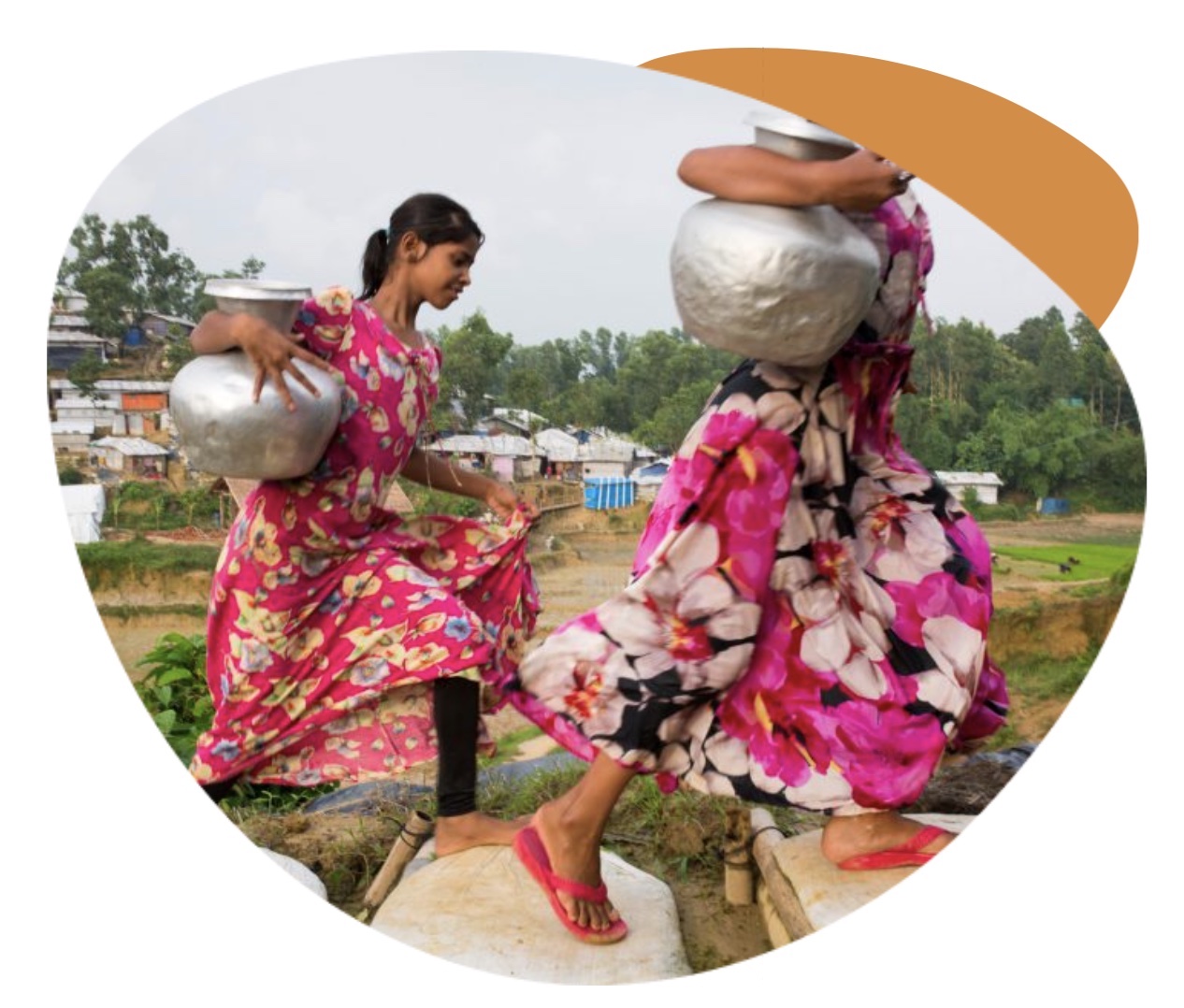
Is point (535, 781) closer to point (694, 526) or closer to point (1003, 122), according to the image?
point (694, 526)

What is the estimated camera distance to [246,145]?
3.92 metres

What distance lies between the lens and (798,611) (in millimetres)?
3662

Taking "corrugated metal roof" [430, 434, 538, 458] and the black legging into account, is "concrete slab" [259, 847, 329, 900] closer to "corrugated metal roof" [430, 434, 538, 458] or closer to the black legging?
the black legging

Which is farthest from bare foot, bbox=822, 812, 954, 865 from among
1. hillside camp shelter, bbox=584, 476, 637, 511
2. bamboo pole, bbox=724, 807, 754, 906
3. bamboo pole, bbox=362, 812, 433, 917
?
bamboo pole, bbox=362, 812, 433, 917

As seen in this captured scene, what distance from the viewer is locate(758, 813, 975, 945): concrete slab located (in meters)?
3.82

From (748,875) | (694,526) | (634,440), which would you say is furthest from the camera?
(748,875)

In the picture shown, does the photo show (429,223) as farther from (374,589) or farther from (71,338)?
(71,338)

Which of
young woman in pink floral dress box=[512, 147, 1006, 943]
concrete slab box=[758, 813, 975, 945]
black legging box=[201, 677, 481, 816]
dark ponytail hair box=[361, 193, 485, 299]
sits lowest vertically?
concrete slab box=[758, 813, 975, 945]

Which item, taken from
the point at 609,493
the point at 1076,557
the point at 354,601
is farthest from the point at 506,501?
the point at 1076,557

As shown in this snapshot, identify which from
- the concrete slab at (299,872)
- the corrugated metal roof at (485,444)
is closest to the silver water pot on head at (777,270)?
the corrugated metal roof at (485,444)

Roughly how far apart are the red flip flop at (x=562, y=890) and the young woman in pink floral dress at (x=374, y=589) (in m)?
0.15

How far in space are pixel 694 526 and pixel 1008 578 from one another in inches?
32.8

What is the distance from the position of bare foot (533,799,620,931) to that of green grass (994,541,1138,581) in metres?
1.09

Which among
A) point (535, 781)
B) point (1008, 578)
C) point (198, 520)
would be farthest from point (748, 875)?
point (198, 520)
